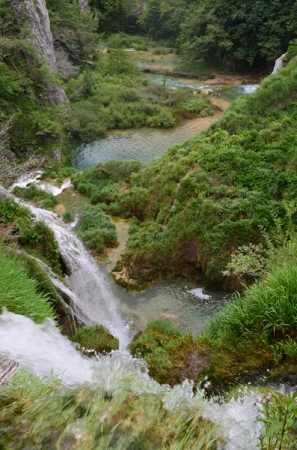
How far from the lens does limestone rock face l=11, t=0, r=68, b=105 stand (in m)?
19.0

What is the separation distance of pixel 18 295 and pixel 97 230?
7.26m

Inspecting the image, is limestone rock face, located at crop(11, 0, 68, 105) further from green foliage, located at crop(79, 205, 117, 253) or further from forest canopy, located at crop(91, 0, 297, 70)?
forest canopy, located at crop(91, 0, 297, 70)

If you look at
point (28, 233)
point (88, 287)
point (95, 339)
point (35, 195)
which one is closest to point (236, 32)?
point (35, 195)

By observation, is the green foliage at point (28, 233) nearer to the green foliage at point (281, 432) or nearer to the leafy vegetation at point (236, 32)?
the green foliage at point (281, 432)

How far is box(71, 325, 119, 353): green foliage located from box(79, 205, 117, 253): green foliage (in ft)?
16.0

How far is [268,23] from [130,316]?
28.8 metres

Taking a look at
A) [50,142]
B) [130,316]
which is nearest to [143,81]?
[50,142]

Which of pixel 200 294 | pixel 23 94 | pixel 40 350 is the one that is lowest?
pixel 200 294

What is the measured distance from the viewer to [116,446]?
2367mm

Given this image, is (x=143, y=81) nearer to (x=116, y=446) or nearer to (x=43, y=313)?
(x=43, y=313)

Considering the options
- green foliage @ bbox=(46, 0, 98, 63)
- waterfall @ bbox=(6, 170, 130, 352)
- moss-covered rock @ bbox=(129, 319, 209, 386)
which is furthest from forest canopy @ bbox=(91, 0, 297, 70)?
moss-covered rock @ bbox=(129, 319, 209, 386)

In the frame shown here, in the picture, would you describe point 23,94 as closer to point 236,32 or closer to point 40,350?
point 40,350

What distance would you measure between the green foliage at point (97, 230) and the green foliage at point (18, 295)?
20.8ft

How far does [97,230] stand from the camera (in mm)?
11891
